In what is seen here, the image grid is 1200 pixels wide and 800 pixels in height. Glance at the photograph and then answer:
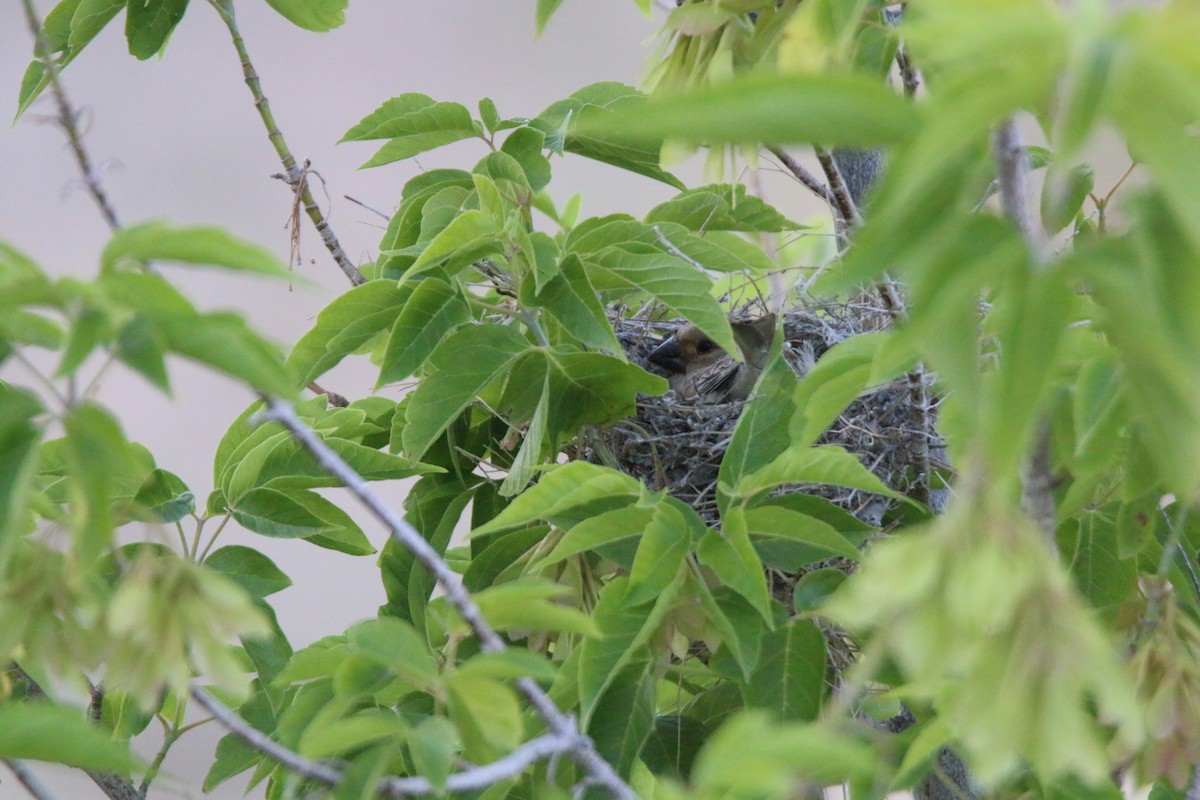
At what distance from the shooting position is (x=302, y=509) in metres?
0.91

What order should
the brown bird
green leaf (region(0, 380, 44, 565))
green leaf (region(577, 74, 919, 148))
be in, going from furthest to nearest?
the brown bird → green leaf (region(0, 380, 44, 565)) → green leaf (region(577, 74, 919, 148))

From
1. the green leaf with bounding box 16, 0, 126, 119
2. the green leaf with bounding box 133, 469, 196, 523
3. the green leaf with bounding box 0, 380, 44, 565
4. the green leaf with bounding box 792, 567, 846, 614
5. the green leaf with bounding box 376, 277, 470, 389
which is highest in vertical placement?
the green leaf with bounding box 16, 0, 126, 119

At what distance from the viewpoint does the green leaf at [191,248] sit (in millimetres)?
416

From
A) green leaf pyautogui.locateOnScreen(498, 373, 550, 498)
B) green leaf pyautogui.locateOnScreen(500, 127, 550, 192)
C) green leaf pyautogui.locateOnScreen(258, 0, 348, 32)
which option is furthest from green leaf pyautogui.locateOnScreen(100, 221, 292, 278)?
green leaf pyautogui.locateOnScreen(258, 0, 348, 32)

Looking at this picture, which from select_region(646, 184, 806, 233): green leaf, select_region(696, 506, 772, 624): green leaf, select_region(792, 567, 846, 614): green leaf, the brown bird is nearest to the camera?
select_region(696, 506, 772, 624): green leaf

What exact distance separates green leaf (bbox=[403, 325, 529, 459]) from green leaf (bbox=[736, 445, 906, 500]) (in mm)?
246

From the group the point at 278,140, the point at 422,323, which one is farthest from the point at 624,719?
the point at 278,140

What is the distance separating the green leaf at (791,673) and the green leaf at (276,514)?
35 cm

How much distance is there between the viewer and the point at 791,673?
0.75 metres

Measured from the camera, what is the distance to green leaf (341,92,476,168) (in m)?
0.97

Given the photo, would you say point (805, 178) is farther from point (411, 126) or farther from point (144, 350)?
point (144, 350)

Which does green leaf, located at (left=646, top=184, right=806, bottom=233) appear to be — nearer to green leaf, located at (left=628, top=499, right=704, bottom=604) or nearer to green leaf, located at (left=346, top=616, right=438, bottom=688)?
green leaf, located at (left=628, top=499, right=704, bottom=604)

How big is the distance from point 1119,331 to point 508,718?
0.99 ft

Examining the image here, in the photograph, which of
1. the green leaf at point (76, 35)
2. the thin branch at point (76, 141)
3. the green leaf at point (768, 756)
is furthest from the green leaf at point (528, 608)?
the green leaf at point (76, 35)
